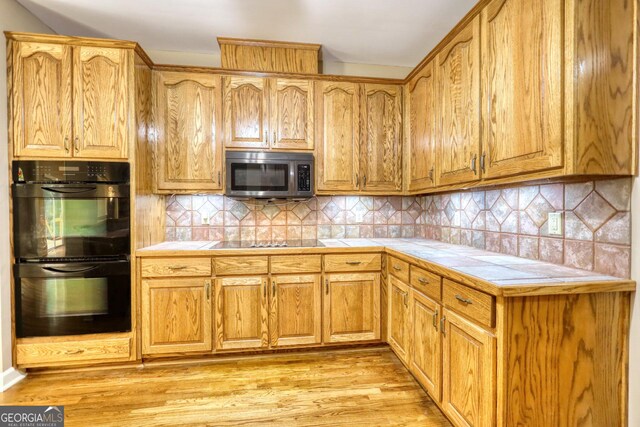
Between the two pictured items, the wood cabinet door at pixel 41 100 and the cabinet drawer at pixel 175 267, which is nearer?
the wood cabinet door at pixel 41 100

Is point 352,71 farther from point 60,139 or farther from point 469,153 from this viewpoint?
point 60,139

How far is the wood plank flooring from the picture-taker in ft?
5.55

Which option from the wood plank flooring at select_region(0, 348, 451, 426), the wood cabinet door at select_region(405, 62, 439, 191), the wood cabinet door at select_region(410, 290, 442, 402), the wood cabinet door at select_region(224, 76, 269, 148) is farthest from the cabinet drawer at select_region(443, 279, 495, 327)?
the wood cabinet door at select_region(224, 76, 269, 148)

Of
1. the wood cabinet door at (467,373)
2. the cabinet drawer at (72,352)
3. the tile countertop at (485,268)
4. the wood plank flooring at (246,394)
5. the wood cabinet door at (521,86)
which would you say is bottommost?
the wood plank flooring at (246,394)

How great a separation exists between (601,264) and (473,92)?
105 cm

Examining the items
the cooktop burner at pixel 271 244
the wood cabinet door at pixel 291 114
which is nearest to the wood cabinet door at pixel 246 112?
the wood cabinet door at pixel 291 114

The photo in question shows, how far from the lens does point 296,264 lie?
2361 mm

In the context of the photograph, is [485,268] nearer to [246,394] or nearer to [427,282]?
[427,282]

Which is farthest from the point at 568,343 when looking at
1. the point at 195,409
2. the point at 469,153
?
the point at 195,409

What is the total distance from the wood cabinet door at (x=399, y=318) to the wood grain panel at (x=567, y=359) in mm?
836

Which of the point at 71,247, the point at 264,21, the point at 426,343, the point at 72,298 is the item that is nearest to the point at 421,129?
the point at 264,21

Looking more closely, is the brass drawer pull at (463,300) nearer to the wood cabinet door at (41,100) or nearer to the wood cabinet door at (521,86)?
the wood cabinet door at (521,86)

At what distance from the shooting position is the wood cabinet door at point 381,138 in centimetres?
270

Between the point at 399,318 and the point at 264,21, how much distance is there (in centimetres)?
240
